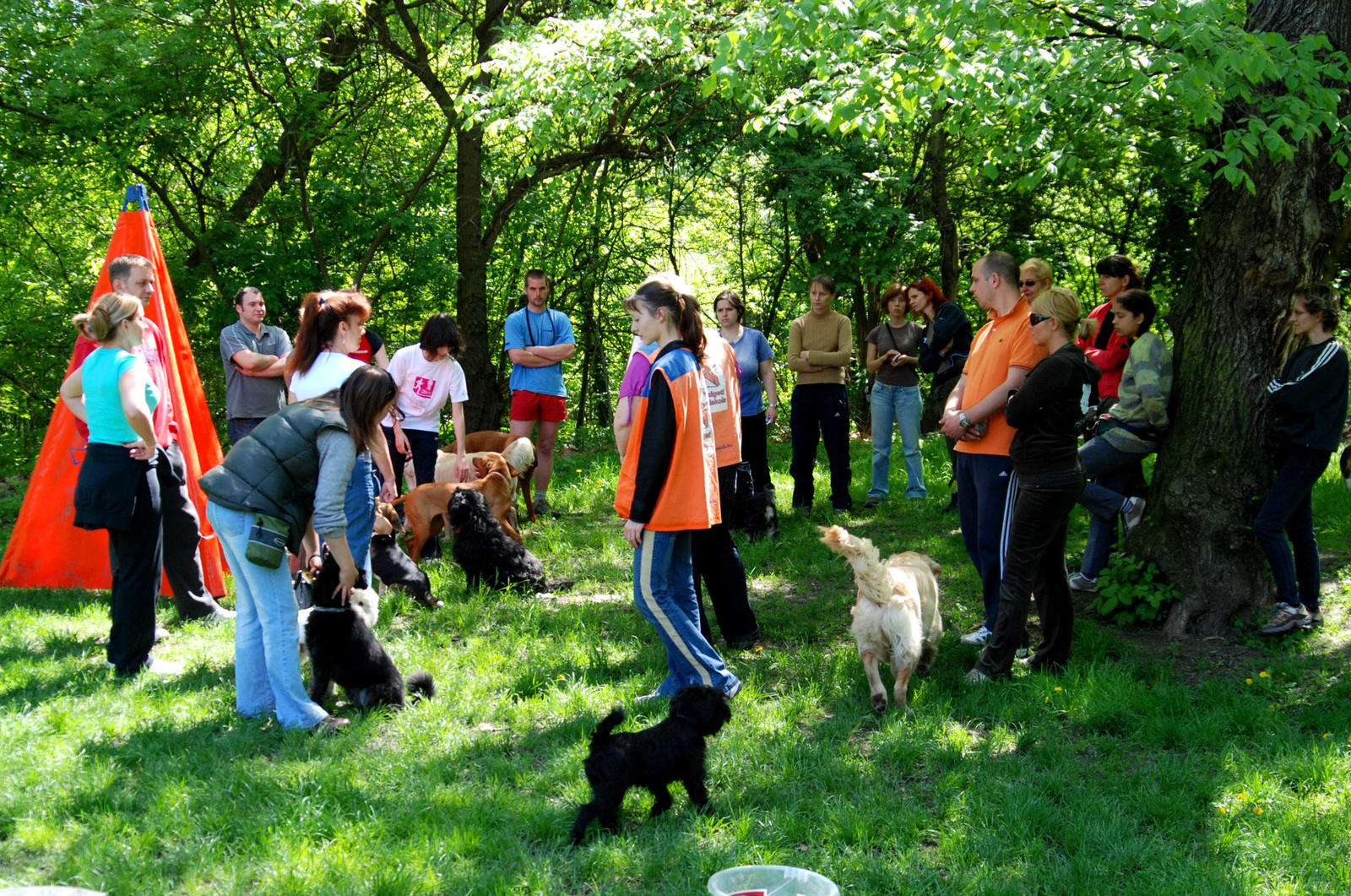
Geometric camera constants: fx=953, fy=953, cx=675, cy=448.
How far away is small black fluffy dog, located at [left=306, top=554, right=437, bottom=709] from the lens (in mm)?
4363

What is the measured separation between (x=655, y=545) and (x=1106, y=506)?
3195 mm

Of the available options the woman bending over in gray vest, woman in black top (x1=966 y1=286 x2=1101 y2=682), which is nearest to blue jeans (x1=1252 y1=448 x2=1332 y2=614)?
woman in black top (x1=966 y1=286 x2=1101 y2=682)

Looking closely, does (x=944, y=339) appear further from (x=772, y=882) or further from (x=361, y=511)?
(x=772, y=882)

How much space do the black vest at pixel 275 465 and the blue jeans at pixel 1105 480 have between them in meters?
4.44

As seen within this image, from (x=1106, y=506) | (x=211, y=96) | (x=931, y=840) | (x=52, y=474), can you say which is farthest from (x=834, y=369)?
(x=211, y=96)

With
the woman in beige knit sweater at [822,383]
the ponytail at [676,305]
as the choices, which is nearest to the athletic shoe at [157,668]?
the ponytail at [676,305]

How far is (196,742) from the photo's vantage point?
418 centimetres

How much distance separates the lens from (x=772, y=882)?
10.00 ft

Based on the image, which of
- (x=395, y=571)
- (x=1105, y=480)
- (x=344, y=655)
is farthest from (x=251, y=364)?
(x=1105, y=480)

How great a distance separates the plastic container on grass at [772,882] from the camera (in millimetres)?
2924

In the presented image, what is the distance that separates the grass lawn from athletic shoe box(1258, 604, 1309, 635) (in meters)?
0.08

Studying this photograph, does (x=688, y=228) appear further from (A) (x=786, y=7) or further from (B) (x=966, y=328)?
(A) (x=786, y=7)

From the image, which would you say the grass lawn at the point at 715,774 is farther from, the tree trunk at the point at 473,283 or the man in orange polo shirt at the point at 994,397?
the tree trunk at the point at 473,283

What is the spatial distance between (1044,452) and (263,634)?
12.2ft
